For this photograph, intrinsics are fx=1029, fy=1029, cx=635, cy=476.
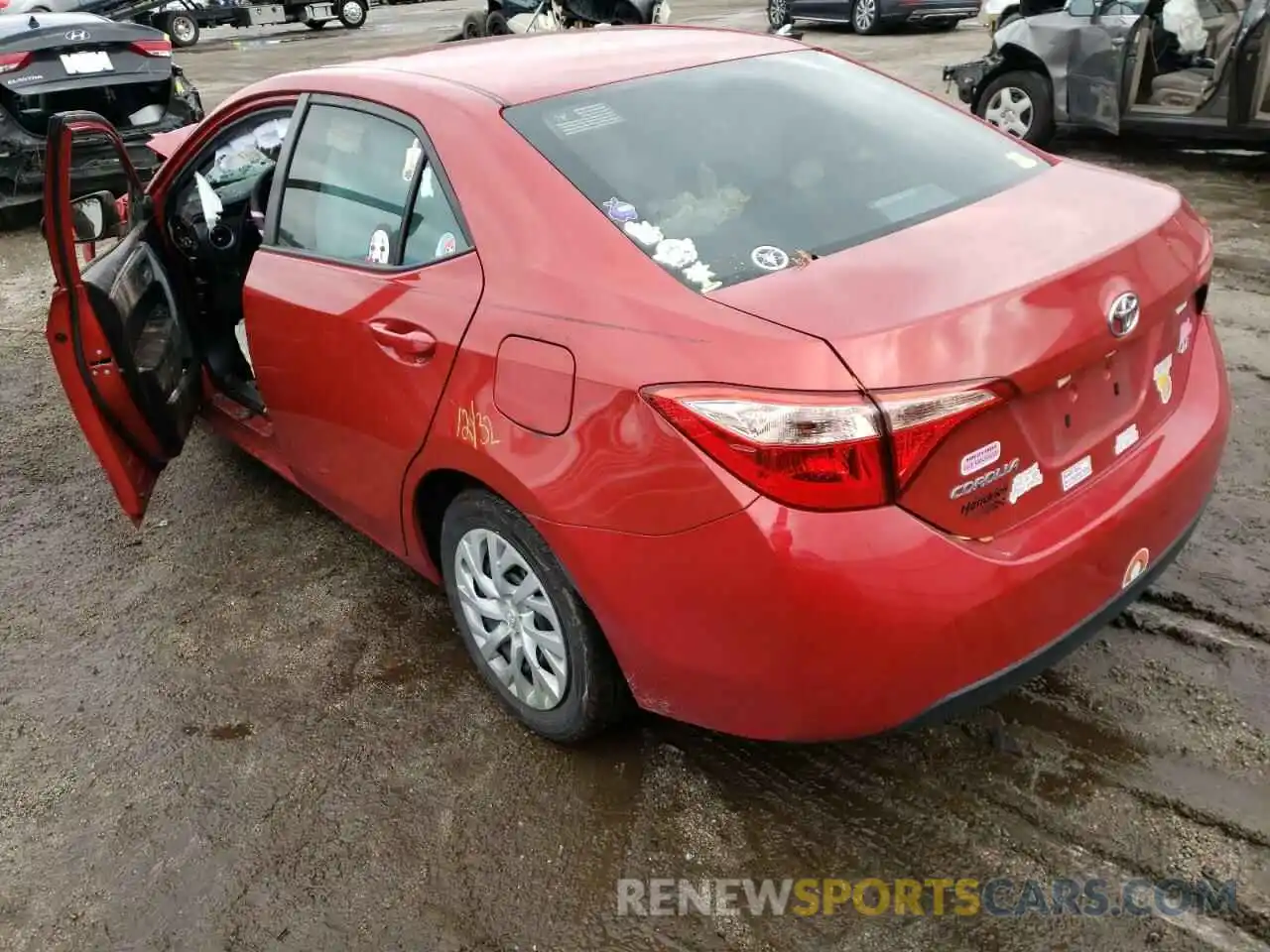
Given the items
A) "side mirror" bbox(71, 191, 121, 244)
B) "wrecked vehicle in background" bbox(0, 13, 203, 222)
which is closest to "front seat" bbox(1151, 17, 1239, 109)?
"side mirror" bbox(71, 191, 121, 244)

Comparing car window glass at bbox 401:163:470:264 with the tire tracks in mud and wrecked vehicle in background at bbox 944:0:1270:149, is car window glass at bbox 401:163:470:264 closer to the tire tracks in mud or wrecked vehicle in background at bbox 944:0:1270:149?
the tire tracks in mud

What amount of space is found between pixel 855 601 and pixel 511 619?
1030 millimetres

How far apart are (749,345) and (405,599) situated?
1886 millimetres

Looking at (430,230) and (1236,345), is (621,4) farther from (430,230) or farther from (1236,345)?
(430,230)

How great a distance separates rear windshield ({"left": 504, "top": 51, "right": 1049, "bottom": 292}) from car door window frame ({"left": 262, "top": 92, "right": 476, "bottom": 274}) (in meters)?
0.24

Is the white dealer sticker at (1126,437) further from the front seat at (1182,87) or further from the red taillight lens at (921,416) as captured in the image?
the front seat at (1182,87)

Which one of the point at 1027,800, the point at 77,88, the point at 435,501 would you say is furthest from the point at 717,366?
the point at 77,88

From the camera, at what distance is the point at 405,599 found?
3340 mm

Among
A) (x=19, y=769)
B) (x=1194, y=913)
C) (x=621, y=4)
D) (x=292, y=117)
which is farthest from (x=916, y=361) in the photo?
(x=621, y=4)

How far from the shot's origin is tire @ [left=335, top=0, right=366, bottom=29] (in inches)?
880

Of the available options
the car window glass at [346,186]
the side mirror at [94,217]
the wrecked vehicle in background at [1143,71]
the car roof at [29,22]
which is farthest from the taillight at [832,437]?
the car roof at [29,22]

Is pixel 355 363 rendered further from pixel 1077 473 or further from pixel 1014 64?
pixel 1014 64

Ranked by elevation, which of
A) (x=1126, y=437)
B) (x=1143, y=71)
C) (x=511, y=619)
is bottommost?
(x=511, y=619)

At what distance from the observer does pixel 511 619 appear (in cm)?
255
